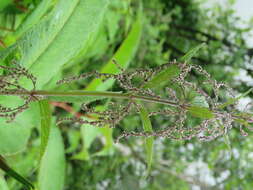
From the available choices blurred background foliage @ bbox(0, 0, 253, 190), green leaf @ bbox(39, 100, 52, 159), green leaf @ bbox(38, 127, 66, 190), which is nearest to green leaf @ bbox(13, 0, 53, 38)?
green leaf @ bbox(39, 100, 52, 159)

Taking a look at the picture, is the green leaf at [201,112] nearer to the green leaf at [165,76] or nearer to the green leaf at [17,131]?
the green leaf at [165,76]

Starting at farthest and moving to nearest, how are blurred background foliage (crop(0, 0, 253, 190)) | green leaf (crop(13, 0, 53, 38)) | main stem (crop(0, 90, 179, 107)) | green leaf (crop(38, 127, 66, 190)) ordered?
blurred background foliage (crop(0, 0, 253, 190)) < green leaf (crop(38, 127, 66, 190)) < green leaf (crop(13, 0, 53, 38)) < main stem (crop(0, 90, 179, 107))

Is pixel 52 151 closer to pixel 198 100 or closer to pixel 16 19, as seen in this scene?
pixel 16 19

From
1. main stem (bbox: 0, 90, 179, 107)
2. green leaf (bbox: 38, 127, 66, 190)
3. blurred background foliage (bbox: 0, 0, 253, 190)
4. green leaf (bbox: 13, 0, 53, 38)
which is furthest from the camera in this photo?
blurred background foliage (bbox: 0, 0, 253, 190)

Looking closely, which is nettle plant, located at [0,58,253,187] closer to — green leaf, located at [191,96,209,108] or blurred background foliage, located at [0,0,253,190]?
green leaf, located at [191,96,209,108]

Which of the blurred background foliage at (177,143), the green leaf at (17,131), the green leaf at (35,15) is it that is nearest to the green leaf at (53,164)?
the green leaf at (17,131)
